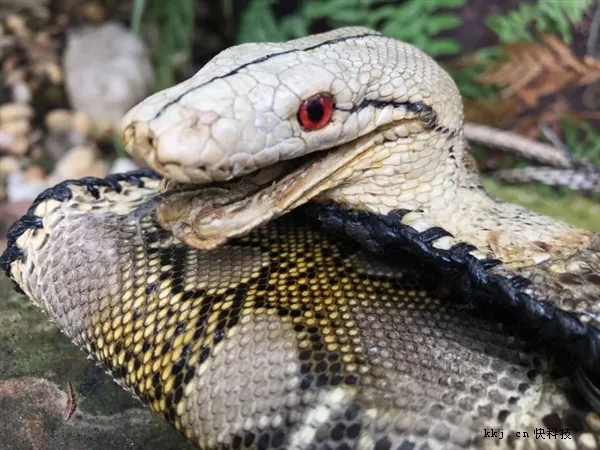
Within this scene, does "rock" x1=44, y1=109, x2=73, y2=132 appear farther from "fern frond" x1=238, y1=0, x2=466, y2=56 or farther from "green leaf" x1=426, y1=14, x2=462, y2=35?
"green leaf" x1=426, y1=14, x2=462, y2=35

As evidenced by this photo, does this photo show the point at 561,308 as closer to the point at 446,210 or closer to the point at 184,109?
the point at 446,210

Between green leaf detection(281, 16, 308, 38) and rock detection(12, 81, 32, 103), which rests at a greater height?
green leaf detection(281, 16, 308, 38)

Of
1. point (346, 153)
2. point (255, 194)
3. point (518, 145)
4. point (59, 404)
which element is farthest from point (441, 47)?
point (59, 404)

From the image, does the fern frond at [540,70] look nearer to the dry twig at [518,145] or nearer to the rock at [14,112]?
the dry twig at [518,145]

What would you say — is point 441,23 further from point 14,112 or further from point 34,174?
point 14,112

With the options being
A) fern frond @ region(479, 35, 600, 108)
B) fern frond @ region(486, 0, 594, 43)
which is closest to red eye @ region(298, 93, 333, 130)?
fern frond @ region(479, 35, 600, 108)
